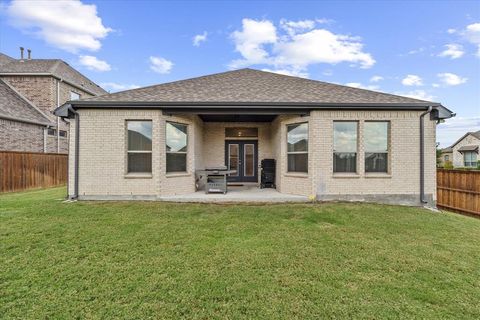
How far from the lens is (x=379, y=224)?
5688 mm

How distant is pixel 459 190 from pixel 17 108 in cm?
2395

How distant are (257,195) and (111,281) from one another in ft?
19.1

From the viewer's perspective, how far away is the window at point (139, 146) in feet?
25.9

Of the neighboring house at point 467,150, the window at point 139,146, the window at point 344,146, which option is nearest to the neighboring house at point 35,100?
the window at point 139,146

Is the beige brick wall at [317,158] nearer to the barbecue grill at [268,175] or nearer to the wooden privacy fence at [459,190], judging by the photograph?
the barbecue grill at [268,175]

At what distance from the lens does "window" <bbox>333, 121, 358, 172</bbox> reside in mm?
7945

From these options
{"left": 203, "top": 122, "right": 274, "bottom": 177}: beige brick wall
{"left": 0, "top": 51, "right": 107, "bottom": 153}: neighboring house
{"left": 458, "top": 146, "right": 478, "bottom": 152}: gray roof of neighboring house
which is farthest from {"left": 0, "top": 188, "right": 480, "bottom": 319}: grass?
{"left": 458, "top": 146, "right": 478, "bottom": 152}: gray roof of neighboring house

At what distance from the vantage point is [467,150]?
28719 mm

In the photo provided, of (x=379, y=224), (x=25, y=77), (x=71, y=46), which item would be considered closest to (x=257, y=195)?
(x=379, y=224)

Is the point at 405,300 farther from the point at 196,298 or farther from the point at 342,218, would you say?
the point at 342,218

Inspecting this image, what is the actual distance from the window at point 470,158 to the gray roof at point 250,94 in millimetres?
30171

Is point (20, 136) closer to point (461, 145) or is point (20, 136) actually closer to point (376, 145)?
point (376, 145)

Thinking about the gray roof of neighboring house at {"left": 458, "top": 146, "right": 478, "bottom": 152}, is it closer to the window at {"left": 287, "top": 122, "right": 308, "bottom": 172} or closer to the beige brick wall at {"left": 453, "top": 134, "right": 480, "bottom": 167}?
the beige brick wall at {"left": 453, "top": 134, "right": 480, "bottom": 167}

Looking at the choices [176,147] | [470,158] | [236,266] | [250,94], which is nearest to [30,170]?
[176,147]
